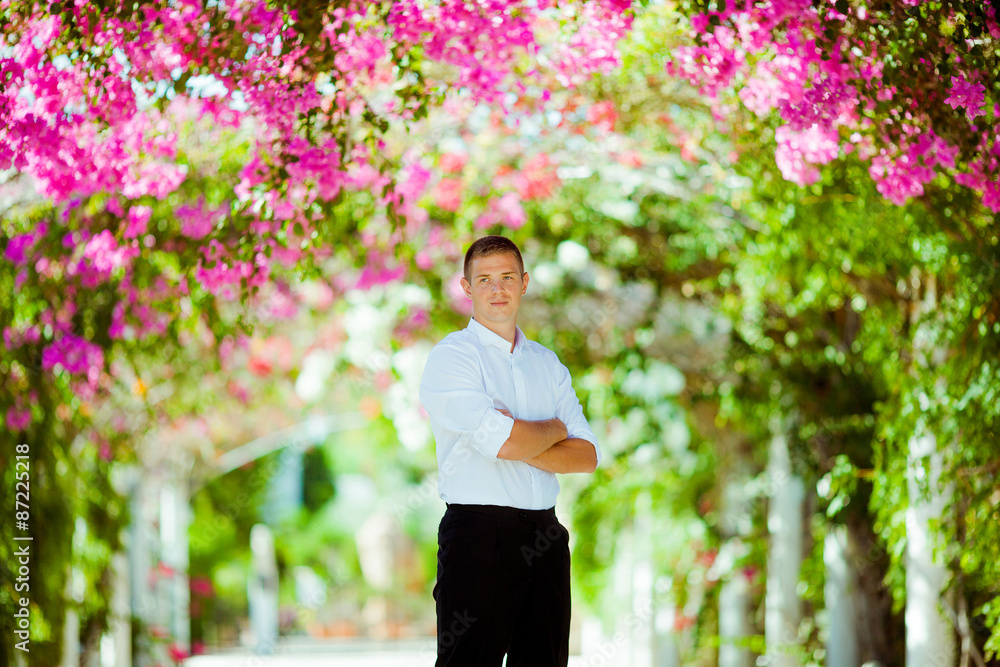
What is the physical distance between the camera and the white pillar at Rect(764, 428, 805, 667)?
6.08 metres

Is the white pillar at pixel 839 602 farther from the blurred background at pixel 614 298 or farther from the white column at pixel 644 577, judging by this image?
the white column at pixel 644 577

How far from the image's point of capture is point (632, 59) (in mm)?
3855

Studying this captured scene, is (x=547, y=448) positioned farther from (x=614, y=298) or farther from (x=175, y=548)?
(x=175, y=548)

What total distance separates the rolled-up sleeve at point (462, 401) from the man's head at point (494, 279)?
4.7 inches

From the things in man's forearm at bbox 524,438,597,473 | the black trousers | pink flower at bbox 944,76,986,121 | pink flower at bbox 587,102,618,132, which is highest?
pink flower at bbox 587,102,618,132

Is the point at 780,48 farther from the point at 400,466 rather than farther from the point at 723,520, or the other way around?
the point at 400,466

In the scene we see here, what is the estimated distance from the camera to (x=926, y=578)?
411 cm

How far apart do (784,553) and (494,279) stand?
4.07m

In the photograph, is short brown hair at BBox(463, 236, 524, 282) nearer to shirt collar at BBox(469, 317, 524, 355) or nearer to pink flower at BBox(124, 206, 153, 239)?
shirt collar at BBox(469, 317, 524, 355)

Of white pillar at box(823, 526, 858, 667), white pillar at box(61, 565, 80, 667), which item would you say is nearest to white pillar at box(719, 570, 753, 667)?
white pillar at box(823, 526, 858, 667)

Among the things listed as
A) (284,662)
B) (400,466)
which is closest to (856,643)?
(284,662)

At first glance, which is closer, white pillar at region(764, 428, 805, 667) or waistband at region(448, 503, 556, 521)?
waistband at region(448, 503, 556, 521)

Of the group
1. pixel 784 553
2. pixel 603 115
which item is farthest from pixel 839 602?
pixel 603 115

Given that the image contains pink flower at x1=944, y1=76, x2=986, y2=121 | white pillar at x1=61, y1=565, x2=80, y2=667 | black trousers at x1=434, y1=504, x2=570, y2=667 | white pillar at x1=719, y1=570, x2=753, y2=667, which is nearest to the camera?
black trousers at x1=434, y1=504, x2=570, y2=667
